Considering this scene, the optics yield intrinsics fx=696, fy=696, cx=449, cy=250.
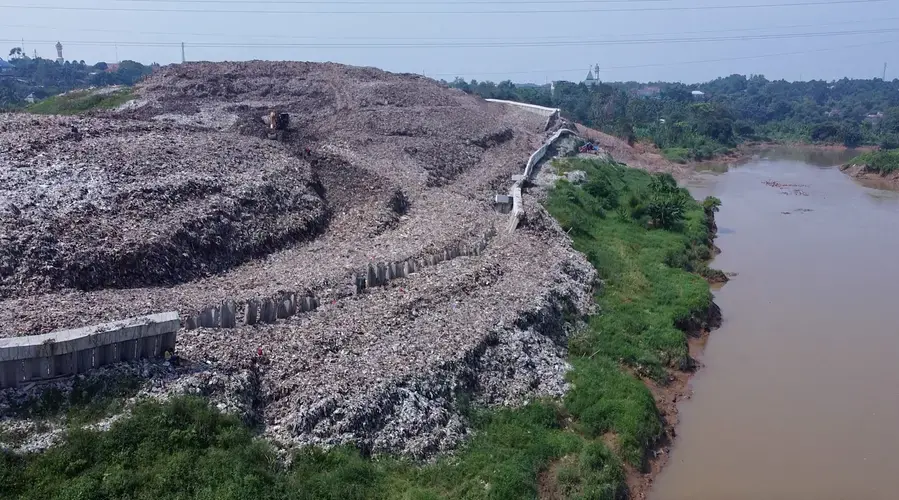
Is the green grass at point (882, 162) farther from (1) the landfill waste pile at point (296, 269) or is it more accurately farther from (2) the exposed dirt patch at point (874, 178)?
(1) the landfill waste pile at point (296, 269)

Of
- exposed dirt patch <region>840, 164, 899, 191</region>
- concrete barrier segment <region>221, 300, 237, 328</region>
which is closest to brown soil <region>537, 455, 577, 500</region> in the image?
concrete barrier segment <region>221, 300, 237, 328</region>

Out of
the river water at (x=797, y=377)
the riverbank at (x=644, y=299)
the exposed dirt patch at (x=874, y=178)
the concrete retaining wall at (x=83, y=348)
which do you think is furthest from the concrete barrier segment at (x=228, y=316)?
the exposed dirt patch at (x=874, y=178)

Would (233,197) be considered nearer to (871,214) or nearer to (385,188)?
(385,188)

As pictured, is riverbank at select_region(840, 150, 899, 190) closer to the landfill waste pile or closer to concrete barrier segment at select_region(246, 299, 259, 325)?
the landfill waste pile

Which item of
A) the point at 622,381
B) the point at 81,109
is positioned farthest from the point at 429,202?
the point at 81,109

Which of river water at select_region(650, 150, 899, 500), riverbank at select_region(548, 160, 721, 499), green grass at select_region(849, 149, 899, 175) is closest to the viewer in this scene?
river water at select_region(650, 150, 899, 500)
